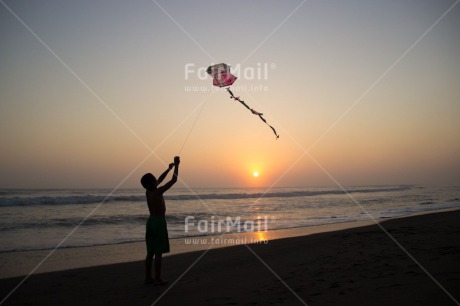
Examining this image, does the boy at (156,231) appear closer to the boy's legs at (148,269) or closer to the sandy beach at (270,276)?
the boy's legs at (148,269)

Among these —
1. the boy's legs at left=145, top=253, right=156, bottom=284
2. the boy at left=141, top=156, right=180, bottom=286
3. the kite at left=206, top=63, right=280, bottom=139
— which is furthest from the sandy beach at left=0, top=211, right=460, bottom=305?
the kite at left=206, top=63, right=280, bottom=139

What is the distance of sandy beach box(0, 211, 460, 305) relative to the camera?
14.4 ft

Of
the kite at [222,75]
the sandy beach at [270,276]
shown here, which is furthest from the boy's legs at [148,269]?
the kite at [222,75]

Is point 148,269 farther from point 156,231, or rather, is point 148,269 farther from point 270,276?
point 270,276

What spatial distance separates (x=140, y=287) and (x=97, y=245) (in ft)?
17.6

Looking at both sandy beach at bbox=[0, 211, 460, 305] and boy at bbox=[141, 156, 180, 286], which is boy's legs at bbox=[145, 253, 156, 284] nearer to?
boy at bbox=[141, 156, 180, 286]

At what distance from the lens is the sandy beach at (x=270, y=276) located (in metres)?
4.40

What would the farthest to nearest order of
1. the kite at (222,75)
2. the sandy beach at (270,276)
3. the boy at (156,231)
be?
1. the kite at (222,75)
2. the boy at (156,231)
3. the sandy beach at (270,276)

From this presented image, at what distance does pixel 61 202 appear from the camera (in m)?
28.0

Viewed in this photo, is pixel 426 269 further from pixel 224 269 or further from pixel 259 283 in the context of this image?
pixel 224 269

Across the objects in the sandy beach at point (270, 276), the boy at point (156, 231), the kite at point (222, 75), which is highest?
the kite at point (222, 75)

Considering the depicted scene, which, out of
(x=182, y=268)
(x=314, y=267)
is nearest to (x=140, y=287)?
(x=182, y=268)

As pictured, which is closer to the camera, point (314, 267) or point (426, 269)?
point (426, 269)

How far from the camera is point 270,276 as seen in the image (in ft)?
19.0
